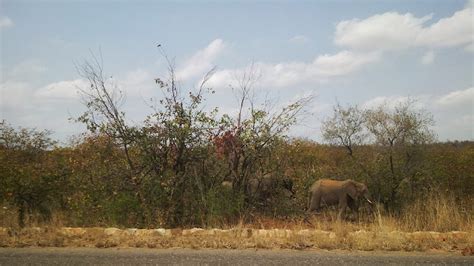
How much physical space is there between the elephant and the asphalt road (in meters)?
7.51

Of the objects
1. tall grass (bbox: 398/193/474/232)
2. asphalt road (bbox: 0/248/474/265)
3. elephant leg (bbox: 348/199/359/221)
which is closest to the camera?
asphalt road (bbox: 0/248/474/265)

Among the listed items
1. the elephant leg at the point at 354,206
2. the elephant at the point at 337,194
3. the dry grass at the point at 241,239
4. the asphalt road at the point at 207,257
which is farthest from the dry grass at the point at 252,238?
the elephant leg at the point at 354,206

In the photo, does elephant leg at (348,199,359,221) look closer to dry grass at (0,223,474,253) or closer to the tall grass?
the tall grass

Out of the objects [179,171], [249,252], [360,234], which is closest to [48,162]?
[179,171]

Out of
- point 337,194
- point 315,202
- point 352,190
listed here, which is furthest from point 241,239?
point 352,190

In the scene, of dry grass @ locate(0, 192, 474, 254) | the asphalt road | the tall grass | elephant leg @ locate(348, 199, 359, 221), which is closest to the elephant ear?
elephant leg @ locate(348, 199, 359, 221)

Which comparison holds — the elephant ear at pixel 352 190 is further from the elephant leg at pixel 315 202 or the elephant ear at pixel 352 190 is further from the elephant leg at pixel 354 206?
the elephant leg at pixel 315 202

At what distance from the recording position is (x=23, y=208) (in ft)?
40.3

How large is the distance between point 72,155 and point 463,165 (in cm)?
1437

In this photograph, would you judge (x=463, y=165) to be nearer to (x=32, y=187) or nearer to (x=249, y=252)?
(x=249, y=252)

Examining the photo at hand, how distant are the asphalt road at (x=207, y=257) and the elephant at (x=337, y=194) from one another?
24.6ft

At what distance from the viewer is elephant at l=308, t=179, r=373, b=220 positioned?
614 inches

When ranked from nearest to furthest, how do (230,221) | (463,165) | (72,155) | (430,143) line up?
(230,221) < (72,155) < (463,165) < (430,143)

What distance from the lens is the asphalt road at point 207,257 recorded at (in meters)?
7.34
